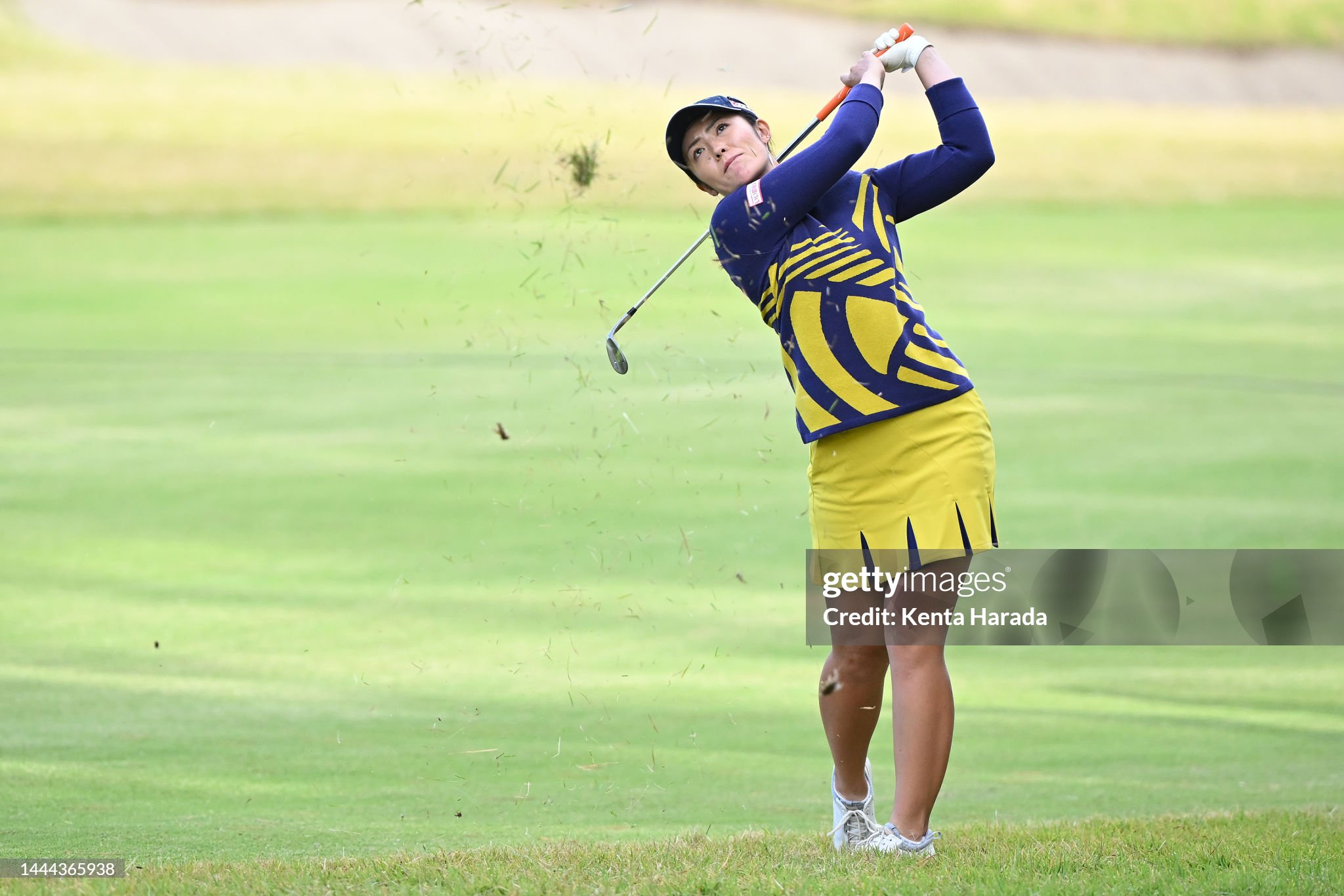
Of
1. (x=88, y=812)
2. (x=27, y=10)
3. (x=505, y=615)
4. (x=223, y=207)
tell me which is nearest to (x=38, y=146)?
(x=223, y=207)

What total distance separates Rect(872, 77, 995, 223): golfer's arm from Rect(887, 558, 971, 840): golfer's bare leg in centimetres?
72

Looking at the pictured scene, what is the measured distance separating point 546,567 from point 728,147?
3736 millimetres

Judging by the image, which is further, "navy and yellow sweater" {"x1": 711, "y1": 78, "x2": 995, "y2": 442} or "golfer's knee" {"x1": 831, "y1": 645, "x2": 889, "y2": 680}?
"golfer's knee" {"x1": 831, "y1": 645, "x2": 889, "y2": 680}

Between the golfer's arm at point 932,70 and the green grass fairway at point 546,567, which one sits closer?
the golfer's arm at point 932,70

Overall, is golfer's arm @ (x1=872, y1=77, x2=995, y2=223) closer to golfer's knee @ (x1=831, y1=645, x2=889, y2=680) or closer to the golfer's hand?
the golfer's hand

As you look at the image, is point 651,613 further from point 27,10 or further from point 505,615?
point 27,10

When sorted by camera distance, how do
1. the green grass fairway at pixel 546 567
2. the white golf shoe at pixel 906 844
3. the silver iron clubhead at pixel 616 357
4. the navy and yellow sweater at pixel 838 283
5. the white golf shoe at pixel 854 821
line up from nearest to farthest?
1. the navy and yellow sweater at pixel 838 283
2. the white golf shoe at pixel 906 844
3. the white golf shoe at pixel 854 821
4. the silver iron clubhead at pixel 616 357
5. the green grass fairway at pixel 546 567

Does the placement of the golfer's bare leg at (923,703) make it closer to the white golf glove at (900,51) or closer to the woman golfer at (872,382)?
the woman golfer at (872,382)

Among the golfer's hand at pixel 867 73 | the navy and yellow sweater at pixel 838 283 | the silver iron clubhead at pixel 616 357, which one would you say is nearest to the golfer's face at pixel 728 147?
the navy and yellow sweater at pixel 838 283

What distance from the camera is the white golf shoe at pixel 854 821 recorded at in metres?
3.66

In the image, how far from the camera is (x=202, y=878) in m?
3.41

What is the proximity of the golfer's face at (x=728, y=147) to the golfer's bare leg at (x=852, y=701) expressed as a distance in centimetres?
95

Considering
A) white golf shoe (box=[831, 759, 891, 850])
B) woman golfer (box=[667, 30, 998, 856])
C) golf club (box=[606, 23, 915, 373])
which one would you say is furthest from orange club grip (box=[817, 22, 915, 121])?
white golf shoe (box=[831, 759, 891, 850])

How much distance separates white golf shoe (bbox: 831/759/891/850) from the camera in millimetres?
3658
